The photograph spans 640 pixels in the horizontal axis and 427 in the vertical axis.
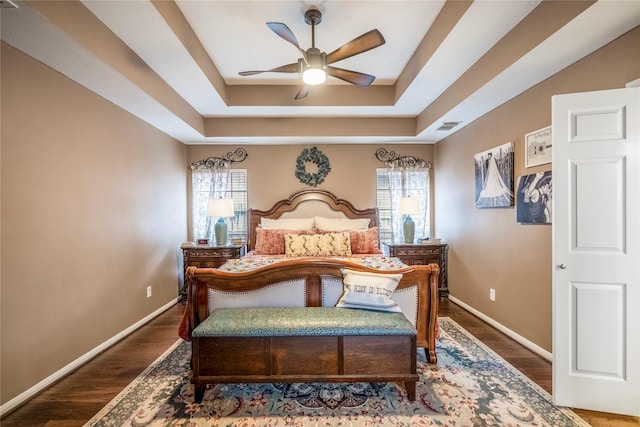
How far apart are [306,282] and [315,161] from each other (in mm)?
2652

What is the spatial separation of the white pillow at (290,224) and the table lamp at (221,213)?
1.75 feet

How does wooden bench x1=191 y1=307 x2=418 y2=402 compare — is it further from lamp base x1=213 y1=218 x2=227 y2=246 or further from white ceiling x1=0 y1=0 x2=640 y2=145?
lamp base x1=213 y1=218 x2=227 y2=246

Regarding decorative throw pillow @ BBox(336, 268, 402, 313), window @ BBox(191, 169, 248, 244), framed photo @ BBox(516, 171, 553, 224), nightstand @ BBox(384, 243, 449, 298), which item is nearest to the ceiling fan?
decorative throw pillow @ BBox(336, 268, 402, 313)

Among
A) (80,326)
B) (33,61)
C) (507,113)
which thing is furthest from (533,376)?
(33,61)

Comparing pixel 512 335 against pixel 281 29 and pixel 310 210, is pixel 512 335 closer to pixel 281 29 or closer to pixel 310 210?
pixel 310 210

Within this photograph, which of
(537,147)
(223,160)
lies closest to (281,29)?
(537,147)

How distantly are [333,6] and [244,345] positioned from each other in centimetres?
257

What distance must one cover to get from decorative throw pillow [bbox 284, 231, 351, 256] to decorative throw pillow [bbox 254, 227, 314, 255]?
0.36 feet

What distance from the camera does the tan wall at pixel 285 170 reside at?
4.76m

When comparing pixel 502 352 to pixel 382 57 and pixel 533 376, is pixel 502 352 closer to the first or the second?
pixel 533 376

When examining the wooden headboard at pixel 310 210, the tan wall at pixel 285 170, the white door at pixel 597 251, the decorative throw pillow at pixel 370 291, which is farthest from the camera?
the tan wall at pixel 285 170

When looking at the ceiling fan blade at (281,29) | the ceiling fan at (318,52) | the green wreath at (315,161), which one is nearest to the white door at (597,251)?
the ceiling fan at (318,52)

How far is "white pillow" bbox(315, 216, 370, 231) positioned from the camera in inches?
172

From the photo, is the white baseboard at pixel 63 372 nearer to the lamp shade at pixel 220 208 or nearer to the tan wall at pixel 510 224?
the lamp shade at pixel 220 208
